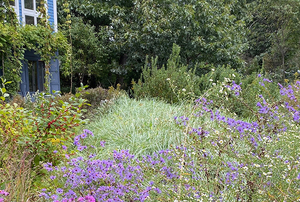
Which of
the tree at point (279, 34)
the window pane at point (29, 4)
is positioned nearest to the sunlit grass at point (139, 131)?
the window pane at point (29, 4)

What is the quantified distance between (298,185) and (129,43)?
10.9 meters

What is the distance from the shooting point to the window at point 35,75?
11.2 m

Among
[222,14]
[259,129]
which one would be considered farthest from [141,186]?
[222,14]

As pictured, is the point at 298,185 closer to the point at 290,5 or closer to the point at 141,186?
the point at 141,186

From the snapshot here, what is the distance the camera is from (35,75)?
1147 cm

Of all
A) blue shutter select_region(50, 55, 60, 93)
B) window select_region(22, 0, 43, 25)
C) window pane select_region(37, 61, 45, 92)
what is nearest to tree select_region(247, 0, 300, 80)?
blue shutter select_region(50, 55, 60, 93)

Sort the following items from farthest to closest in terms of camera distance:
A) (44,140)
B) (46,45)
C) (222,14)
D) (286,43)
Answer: (286,43)
(222,14)
(46,45)
(44,140)

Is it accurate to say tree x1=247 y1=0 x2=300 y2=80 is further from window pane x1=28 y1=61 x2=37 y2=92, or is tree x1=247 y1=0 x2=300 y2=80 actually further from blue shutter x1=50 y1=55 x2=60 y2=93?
window pane x1=28 y1=61 x2=37 y2=92

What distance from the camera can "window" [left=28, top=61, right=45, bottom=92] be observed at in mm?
11203

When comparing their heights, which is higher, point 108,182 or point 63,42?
point 63,42

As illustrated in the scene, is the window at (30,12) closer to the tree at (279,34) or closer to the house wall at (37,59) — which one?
the house wall at (37,59)

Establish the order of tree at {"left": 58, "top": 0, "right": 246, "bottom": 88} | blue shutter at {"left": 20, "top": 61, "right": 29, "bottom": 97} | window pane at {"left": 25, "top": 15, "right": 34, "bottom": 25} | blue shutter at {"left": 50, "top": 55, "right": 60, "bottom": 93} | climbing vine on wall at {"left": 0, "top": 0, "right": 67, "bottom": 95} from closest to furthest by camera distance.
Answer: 1. climbing vine on wall at {"left": 0, "top": 0, "right": 67, "bottom": 95}
2. window pane at {"left": 25, "top": 15, "right": 34, "bottom": 25}
3. blue shutter at {"left": 20, "top": 61, "right": 29, "bottom": 97}
4. blue shutter at {"left": 50, "top": 55, "right": 60, "bottom": 93}
5. tree at {"left": 58, "top": 0, "right": 246, "bottom": 88}

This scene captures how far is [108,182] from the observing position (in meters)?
2.29

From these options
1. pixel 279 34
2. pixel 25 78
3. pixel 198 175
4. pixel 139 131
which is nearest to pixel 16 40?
pixel 25 78
